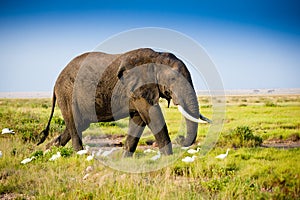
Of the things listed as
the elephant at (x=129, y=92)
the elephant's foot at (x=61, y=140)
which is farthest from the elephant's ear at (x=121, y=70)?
the elephant's foot at (x=61, y=140)

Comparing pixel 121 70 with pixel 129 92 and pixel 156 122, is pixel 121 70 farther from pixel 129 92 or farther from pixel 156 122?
pixel 156 122

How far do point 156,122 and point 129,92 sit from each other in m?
1.02

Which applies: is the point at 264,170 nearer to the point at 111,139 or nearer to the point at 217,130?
the point at 217,130

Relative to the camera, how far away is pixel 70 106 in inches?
333

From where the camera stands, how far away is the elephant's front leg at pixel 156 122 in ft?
23.6

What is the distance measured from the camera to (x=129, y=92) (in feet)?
25.0

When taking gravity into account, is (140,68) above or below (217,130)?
above

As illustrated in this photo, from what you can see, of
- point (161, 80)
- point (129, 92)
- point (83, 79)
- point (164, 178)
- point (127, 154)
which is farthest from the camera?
point (83, 79)

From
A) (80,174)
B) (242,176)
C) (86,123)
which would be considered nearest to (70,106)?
(86,123)

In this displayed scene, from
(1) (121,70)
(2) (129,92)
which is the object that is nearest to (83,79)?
(1) (121,70)

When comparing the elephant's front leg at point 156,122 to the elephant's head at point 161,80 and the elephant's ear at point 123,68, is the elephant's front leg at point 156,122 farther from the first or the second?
the elephant's ear at point 123,68

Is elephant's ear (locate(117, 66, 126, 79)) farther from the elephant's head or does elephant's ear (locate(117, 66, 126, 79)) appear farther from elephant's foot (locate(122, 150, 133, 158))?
elephant's foot (locate(122, 150, 133, 158))

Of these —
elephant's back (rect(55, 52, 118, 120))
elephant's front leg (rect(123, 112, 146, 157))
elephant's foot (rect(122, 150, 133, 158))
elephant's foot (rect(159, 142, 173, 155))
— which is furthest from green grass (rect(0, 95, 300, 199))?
elephant's back (rect(55, 52, 118, 120))

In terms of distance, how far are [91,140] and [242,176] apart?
8753 mm
